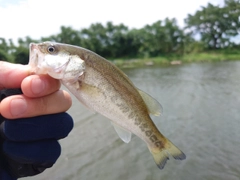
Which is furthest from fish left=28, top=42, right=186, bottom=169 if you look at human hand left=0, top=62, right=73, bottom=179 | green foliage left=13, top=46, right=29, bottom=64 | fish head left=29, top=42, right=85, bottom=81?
green foliage left=13, top=46, right=29, bottom=64

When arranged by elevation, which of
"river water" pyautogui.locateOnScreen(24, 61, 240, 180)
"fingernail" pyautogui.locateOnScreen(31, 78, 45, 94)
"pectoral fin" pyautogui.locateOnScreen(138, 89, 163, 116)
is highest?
"fingernail" pyautogui.locateOnScreen(31, 78, 45, 94)

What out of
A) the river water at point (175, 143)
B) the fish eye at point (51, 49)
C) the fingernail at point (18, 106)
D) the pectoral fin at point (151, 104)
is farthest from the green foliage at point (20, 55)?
the fingernail at point (18, 106)

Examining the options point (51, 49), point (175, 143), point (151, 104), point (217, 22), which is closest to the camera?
point (51, 49)

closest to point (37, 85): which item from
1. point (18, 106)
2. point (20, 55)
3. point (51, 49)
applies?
point (18, 106)

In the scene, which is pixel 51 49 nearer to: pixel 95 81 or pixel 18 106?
pixel 95 81

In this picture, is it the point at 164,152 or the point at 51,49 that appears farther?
the point at 164,152

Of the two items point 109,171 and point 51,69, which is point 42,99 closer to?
point 51,69

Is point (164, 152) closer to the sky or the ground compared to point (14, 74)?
closer to the ground

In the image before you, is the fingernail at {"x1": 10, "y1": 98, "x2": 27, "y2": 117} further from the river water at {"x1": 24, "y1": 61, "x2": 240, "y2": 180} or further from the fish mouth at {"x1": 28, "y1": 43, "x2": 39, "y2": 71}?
the river water at {"x1": 24, "y1": 61, "x2": 240, "y2": 180}
